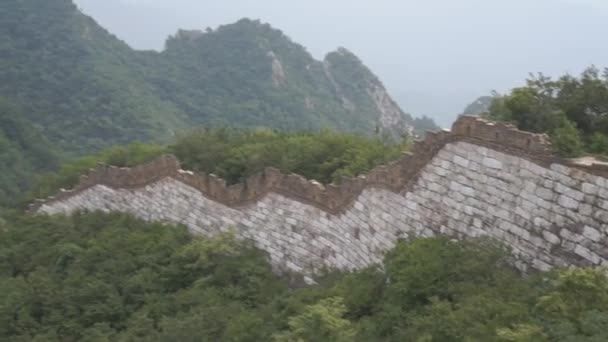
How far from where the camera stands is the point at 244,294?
36.3 feet

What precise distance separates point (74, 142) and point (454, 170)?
3040cm

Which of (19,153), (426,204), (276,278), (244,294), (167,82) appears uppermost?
(167,82)

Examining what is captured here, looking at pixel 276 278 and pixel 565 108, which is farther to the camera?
pixel 276 278

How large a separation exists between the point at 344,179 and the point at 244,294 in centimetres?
237

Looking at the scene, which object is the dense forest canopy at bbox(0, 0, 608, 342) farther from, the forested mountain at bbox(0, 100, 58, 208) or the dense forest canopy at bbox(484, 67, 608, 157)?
the forested mountain at bbox(0, 100, 58, 208)

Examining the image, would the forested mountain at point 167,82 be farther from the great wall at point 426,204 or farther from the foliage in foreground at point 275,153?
the great wall at point 426,204

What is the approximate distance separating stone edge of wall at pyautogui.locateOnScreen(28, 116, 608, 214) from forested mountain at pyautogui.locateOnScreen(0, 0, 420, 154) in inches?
713

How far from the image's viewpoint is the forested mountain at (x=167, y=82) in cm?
3825

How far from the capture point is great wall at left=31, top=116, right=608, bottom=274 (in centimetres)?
786


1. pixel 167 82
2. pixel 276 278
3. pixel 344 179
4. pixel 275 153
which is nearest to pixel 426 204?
pixel 344 179

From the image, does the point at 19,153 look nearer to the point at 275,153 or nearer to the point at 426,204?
the point at 275,153

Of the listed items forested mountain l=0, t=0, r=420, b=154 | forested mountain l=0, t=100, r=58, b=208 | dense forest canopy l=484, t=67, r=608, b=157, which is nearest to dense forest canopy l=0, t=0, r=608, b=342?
dense forest canopy l=484, t=67, r=608, b=157

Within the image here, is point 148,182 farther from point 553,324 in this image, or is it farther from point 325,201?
point 553,324

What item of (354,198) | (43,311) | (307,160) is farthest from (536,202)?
(43,311)
